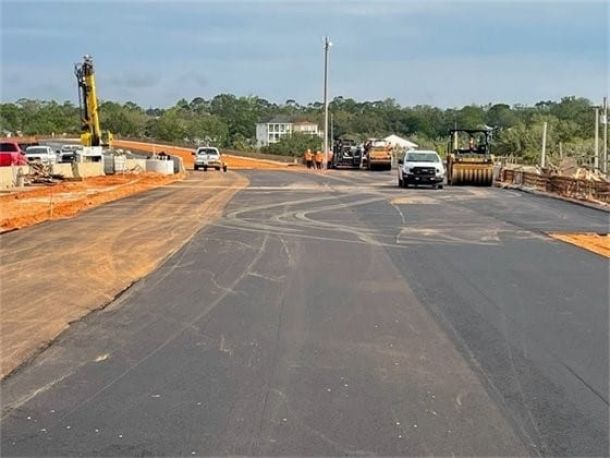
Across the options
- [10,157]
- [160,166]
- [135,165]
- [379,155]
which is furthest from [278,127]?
[10,157]

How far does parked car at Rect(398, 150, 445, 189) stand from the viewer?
120 ft

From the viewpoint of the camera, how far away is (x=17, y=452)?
16.8ft

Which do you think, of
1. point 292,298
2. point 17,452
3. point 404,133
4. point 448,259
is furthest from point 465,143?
point 404,133

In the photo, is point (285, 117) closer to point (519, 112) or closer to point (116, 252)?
point (519, 112)

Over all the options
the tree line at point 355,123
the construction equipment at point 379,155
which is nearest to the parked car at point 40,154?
the construction equipment at point 379,155

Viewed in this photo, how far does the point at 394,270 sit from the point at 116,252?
16.5 feet

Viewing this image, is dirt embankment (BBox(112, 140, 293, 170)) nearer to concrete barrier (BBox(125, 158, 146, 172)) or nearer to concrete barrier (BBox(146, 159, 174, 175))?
concrete barrier (BBox(125, 158, 146, 172))

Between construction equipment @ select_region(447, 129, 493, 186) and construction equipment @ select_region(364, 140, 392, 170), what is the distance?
2081 centimetres

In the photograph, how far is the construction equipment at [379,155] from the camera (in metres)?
62.8

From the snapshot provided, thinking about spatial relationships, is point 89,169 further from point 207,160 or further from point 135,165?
point 207,160

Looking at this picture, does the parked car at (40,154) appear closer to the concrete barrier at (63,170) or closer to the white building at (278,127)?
the concrete barrier at (63,170)

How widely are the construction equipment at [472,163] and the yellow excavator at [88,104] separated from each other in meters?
20.1

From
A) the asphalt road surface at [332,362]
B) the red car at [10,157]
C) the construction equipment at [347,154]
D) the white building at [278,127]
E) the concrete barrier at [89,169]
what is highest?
the asphalt road surface at [332,362]

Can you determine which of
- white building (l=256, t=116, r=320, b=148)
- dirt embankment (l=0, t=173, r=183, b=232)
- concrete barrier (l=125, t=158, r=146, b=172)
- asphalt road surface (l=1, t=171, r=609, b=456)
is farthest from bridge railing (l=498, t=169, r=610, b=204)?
white building (l=256, t=116, r=320, b=148)
